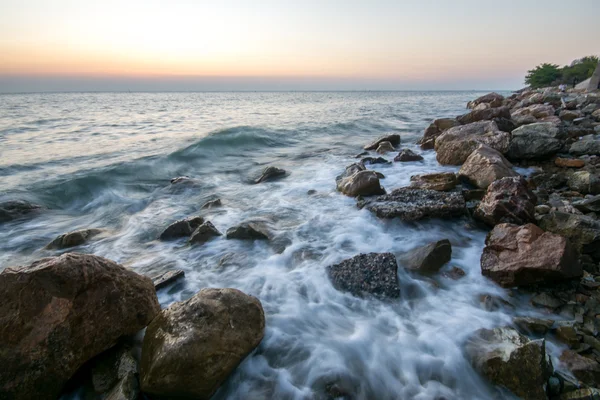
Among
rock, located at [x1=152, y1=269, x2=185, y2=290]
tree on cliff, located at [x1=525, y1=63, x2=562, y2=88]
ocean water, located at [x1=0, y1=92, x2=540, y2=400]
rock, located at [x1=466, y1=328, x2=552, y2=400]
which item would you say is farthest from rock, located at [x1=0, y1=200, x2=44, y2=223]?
tree on cliff, located at [x1=525, y1=63, x2=562, y2=88]

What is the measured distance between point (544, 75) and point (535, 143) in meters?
39.0

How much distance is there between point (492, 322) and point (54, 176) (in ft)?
35.1

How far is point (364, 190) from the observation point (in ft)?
19.8

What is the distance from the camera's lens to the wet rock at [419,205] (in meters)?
4.60

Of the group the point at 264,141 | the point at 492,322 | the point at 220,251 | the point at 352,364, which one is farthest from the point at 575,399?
the point at 264,141

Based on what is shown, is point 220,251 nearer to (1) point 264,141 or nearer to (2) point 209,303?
(2) point 209,303

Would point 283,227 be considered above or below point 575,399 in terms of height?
below

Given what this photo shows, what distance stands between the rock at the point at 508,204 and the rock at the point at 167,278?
4.03 metres

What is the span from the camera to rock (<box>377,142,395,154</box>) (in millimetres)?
10592

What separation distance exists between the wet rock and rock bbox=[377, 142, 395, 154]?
18.1 feet

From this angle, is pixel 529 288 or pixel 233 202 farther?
pixel 233 202

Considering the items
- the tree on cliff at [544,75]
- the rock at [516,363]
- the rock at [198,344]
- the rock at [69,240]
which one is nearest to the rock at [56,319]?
the rock at [198,344]

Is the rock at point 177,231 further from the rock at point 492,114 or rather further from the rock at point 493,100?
the rock at point 493,100

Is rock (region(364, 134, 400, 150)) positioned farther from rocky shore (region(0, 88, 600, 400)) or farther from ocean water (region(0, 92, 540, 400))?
rocky shore (region(0, 88, 600, 400))
